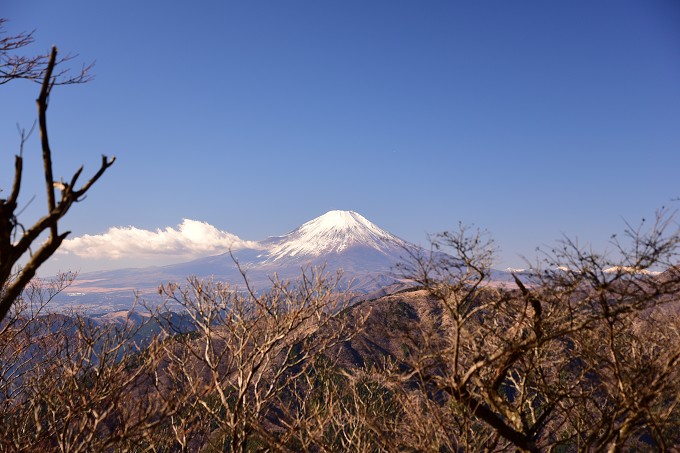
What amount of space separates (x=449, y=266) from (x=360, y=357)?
204 ft

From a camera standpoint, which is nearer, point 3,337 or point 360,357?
point 3,337

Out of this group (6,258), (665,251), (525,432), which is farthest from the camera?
(525,432)

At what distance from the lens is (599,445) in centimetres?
541

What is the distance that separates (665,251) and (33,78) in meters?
8.44

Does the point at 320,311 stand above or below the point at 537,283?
below

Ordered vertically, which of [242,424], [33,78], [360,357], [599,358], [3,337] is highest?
[33,78]

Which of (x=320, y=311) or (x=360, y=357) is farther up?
(x=320, y=311)

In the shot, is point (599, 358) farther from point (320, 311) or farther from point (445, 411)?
point (320, 311)

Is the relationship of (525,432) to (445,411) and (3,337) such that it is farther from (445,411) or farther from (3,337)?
(3,337)

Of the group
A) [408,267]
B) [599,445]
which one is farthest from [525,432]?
[408,267]

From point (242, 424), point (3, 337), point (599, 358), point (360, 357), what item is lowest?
point (360, 357)

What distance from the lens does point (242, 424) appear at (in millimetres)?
8750

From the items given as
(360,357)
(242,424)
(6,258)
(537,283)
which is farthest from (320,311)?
(360,357)

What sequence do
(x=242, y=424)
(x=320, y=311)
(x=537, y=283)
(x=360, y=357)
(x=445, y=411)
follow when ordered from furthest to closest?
(x=360, y=357)
(x=320, y=311)
(x=242, y=424)
(x=445, y=411)
(x=537, y=283)
